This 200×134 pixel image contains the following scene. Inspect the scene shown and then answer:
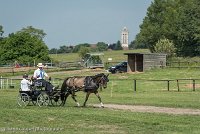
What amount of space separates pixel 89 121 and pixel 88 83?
6516mm

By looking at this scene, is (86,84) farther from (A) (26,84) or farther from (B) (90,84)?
(A) (26,84)

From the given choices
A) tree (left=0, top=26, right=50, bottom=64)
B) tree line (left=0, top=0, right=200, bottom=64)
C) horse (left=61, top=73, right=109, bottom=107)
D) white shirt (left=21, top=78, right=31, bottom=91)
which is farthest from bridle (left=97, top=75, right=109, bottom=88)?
tree (left=0, top=26, right=50, bottom=64)

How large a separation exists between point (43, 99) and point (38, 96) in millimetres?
271

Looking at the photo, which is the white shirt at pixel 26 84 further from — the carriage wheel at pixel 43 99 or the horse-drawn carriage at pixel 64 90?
the carriage wheel at pixel 43 99

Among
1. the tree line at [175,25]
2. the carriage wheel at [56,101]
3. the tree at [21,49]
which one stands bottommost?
the carriage wheel at [56,101]

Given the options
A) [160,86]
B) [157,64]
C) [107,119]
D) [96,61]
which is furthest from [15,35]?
[107,119]

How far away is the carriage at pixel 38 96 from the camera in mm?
24297

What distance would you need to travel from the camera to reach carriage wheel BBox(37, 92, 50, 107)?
24.3 meters

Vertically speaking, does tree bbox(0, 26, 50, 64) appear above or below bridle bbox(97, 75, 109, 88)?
above

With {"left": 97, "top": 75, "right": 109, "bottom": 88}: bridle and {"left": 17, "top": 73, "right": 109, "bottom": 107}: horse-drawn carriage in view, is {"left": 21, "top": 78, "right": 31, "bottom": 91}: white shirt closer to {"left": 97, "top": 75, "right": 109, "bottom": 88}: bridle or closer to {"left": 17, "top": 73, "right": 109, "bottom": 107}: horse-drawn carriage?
{"left": 17, "top": 73, "right": 109, "bottom": 107}: horse-drawn carriage

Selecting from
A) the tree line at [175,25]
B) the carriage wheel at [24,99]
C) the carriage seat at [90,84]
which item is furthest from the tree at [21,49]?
the carriage seat at [90,84]

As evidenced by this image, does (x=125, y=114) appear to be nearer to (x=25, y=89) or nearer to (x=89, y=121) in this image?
(x=89, y=121)

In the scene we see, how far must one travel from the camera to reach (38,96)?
79.8 ft

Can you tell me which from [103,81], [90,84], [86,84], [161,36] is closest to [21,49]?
[161,36]
